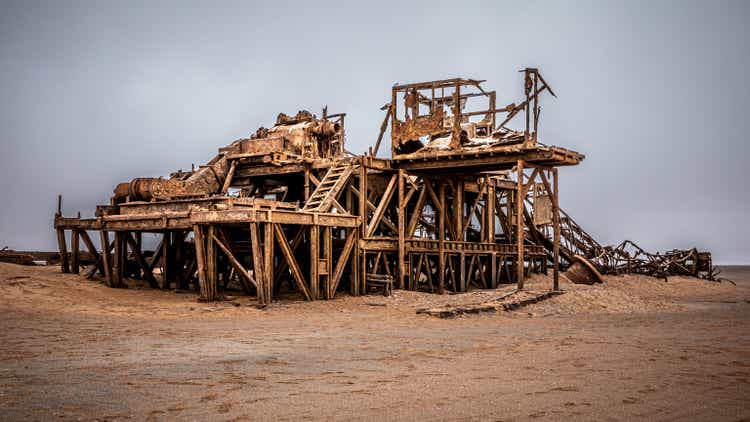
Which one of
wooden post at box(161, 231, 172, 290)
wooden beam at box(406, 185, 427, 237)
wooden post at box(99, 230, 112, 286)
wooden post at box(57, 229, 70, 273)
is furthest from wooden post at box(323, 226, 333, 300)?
wooden post at box(57, 229, 70, 273)

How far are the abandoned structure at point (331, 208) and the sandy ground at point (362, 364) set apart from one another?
3.22 metres

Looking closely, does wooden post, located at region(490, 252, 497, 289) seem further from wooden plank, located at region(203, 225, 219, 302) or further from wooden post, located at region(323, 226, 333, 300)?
wooden plank, located at region(203, 225, 219, 302)

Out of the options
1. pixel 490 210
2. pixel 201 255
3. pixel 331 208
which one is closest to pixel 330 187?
pixel 331 208

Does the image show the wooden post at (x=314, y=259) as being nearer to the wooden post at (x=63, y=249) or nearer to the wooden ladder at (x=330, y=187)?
the wooden ladder at (x=330, y=187)

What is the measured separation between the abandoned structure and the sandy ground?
3.22 meters

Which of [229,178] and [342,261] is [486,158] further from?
[229,178]

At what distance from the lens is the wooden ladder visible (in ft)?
80.8

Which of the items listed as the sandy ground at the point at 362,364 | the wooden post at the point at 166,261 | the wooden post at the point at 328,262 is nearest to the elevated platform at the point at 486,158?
the wooden post at the point at 328,262

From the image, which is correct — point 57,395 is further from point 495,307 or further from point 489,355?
point 495,307

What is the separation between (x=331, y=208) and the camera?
82.7 ft

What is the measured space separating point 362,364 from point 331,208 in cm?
1457

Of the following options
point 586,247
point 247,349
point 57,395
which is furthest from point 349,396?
point 586,247

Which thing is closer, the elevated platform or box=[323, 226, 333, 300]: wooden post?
box=[323, 226, 333, 300]: wooden post

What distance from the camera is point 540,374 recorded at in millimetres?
10008
